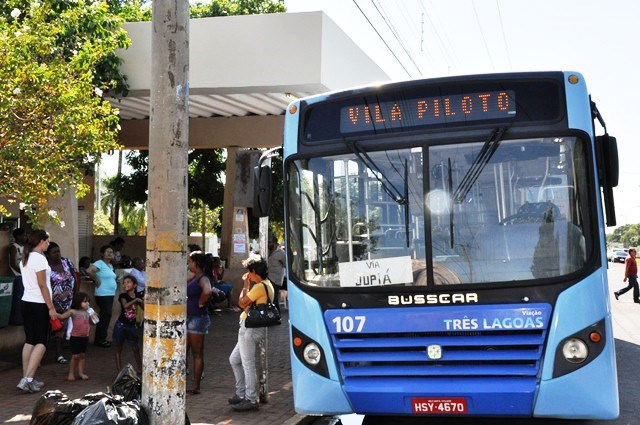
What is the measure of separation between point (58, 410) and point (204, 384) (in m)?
3.85

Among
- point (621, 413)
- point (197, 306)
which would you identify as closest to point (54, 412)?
point (197, 306)

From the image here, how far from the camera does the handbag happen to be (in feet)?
25.1

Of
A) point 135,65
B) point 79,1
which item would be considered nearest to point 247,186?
point 135,65

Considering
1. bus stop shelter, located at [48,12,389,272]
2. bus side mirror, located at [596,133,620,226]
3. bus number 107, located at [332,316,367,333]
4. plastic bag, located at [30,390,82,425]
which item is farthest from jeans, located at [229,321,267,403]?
bus stop shelter, located at [48,12,389,272]

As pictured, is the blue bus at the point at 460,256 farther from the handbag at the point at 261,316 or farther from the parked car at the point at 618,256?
the parked car at the point at 618,256

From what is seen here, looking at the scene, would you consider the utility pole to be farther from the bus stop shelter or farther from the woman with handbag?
the bus stop shelter

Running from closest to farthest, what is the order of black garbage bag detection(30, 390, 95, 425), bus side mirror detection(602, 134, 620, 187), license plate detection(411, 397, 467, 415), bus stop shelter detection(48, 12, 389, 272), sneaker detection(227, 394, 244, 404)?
black garbage bag detection(30, 390, 95, 425) < license plate detection(411, 397, 467, 415) < bus side mirror detection(602, 134, 620, 187) < sneaker detection(227, 394, 244, 404) < bus stop shelter detection(48, 12, 389, 272)

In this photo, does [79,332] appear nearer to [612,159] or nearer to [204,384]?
[204,384]

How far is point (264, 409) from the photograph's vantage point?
8164mm

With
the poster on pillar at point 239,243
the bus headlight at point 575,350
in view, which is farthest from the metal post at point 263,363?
the poster on pillar at point 239,243

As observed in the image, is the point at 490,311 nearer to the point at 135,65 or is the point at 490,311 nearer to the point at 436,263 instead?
the point at 436,263

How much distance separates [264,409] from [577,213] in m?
3.85

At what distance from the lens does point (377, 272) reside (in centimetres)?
638

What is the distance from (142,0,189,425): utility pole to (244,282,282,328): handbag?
1691 mm
